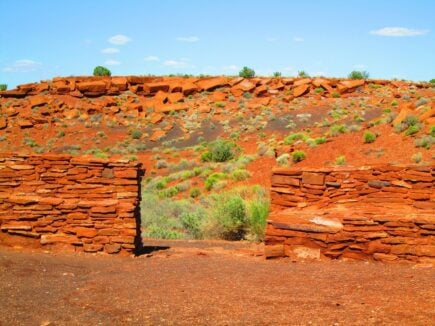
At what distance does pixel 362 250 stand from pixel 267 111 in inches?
1335

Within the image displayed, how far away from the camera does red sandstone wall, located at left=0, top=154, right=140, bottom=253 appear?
32.7ft

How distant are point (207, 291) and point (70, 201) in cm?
408

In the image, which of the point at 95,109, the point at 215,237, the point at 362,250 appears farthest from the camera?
the point at 95,109

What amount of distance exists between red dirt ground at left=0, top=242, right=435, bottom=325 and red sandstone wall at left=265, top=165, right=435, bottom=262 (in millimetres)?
339

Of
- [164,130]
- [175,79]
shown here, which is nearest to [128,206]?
[164,130]

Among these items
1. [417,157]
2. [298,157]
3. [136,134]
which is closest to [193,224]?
[417,157]

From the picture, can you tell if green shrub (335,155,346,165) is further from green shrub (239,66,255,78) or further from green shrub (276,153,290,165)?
green shrub (239,66,255,78)

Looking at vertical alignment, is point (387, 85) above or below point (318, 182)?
above

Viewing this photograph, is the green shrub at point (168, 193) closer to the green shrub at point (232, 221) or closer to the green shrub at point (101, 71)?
the green shrub at point (232, 221)

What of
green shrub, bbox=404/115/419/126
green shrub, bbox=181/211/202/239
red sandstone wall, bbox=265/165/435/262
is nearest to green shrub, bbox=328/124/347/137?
green shrub, bbox=404/115/419/126

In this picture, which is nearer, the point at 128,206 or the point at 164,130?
the point at 128,206

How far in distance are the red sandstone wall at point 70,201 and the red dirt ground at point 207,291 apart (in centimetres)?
45

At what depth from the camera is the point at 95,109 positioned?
45719 mm

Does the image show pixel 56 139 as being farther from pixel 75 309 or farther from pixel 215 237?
pixel 75 309
